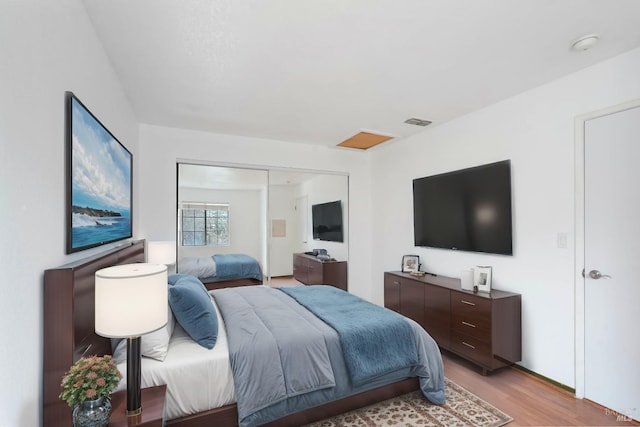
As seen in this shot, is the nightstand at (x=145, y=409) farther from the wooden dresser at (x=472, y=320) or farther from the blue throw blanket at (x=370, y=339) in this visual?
the wooden dresser at (x=472, y=320)

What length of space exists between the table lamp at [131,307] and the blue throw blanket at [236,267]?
8.84 feet

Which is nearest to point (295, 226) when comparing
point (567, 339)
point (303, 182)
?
point (303, 182)

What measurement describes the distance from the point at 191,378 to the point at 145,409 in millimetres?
365

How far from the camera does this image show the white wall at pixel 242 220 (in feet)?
13.7

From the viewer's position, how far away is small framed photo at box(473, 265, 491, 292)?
117 inches

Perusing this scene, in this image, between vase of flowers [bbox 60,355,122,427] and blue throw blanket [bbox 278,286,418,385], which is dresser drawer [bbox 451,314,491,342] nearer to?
blue throw blanket [bbox 278,286,418,385]

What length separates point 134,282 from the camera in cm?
131

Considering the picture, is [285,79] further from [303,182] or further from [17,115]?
[303,182]

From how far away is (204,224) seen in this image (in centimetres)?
414

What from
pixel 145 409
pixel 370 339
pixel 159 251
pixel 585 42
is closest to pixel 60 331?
pixel 145 409

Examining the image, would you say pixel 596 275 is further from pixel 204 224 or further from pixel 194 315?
pixel 204 224

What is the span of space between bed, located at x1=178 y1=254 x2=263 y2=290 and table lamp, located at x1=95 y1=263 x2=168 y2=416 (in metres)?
2.66

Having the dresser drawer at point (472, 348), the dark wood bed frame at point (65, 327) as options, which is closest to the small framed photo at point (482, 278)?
the dresser drawer at point (472, 348)

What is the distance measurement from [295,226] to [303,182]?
0.70 meters
